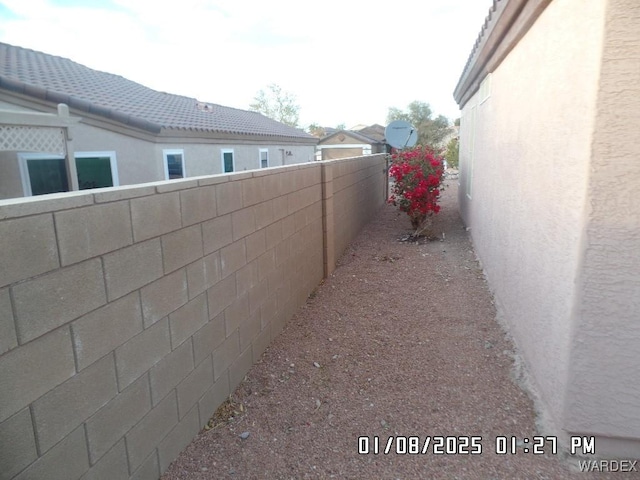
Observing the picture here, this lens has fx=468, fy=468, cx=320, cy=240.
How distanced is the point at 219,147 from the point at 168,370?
541 inches

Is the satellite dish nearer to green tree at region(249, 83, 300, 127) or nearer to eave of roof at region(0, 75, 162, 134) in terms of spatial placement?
eave of roof at region(0, 75, 162, 134)

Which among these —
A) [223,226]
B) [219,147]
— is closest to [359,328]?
[223,226]

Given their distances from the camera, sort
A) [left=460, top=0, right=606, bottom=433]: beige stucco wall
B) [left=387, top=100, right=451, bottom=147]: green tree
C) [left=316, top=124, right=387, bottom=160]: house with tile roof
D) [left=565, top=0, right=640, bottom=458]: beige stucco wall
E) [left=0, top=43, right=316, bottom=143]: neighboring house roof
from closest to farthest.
→ [left=565, top=0, right=640, bottom=458]: beige stucco wall < [left=460, top=0, right=606, bottom=433]: beige stucco wall < [left=0, top=43, right=316, bottom=143]: neighboring house roof < [left=316, top=124, right=387, bottom=160]: house with tile roof < [left=387, top=100, right=451, bottom=147]: green tree

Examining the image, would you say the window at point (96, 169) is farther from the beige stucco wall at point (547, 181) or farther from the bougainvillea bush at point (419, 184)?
the beige stucco wall at point (547, 181)

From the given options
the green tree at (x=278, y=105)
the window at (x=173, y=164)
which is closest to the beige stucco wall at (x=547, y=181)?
the window at (x=173, y=164)

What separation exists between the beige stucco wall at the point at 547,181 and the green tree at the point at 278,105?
55805 mm

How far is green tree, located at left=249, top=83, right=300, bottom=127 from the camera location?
193ft

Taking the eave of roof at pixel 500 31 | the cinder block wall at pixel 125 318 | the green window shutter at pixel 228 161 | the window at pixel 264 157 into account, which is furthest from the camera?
the window at pixel 264 157

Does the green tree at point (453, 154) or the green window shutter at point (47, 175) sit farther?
the green tree at point (453, 154)

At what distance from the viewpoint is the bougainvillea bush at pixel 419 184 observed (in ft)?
30.3

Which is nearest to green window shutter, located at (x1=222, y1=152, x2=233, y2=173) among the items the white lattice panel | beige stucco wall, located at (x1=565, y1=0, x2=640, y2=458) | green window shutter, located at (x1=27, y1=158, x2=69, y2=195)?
green window shutter, located at (x1=27, y1=158, x2=69, y2=195)

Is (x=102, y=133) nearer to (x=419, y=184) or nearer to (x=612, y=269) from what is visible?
(x=419, y=184)

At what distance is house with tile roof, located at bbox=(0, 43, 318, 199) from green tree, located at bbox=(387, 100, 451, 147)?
30665 millimetres
